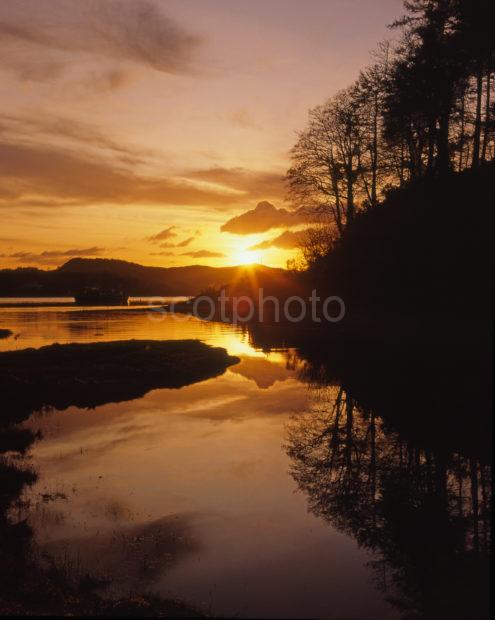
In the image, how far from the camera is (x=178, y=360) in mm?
37438

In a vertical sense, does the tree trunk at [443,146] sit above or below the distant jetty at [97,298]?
above

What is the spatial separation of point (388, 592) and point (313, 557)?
1838 mm

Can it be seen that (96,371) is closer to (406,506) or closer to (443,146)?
(406,506)

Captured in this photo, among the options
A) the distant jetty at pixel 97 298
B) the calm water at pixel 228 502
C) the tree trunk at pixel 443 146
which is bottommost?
the calm water at pixel 228 502

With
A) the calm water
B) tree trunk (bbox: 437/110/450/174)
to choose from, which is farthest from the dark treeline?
the calm water

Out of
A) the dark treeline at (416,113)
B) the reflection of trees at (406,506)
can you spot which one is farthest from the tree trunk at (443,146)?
the reflection of trees at (406,506)

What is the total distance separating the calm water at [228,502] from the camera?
1028 cm

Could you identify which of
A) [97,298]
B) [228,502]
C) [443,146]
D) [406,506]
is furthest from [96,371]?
[97,298]

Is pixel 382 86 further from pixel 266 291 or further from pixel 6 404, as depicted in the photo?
pixel 266 291

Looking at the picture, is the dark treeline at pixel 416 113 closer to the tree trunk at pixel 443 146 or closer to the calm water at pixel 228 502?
→ the tree trunk at pixel 443 146

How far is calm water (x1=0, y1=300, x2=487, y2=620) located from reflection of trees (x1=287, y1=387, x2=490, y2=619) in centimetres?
7

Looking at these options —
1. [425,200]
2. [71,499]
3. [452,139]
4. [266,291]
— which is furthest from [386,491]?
[266,291]

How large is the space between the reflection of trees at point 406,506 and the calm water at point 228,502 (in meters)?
0.07

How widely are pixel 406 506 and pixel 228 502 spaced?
4.52m
